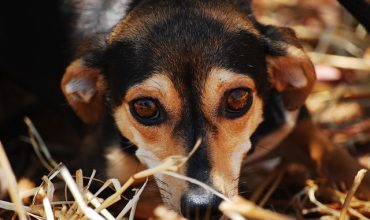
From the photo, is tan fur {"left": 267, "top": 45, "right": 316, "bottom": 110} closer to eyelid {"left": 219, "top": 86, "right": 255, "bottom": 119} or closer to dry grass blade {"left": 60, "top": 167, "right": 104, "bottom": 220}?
eyelid {"left": 219, "top": 86, "right": 255, "bottom": 119}

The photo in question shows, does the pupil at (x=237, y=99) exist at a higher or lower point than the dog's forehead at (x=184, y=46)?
lower

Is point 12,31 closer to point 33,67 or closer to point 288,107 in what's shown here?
point 33,67

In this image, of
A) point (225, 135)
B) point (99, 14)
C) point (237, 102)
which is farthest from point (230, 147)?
point (99, 14)

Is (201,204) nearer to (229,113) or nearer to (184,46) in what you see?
(229,113)

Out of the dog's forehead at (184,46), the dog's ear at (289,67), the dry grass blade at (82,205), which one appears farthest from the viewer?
the dog's ear at (289,67)

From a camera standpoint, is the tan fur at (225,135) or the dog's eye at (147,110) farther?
the dog's eye at (147,110)

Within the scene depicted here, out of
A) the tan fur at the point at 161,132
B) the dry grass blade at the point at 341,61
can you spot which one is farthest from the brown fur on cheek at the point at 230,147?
the dry grass blade at the point at 341,61

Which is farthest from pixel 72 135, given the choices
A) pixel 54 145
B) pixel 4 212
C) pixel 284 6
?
pixel 284 6

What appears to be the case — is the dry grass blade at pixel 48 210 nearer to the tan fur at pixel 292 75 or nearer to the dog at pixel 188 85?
the dog at pixel 188 85
